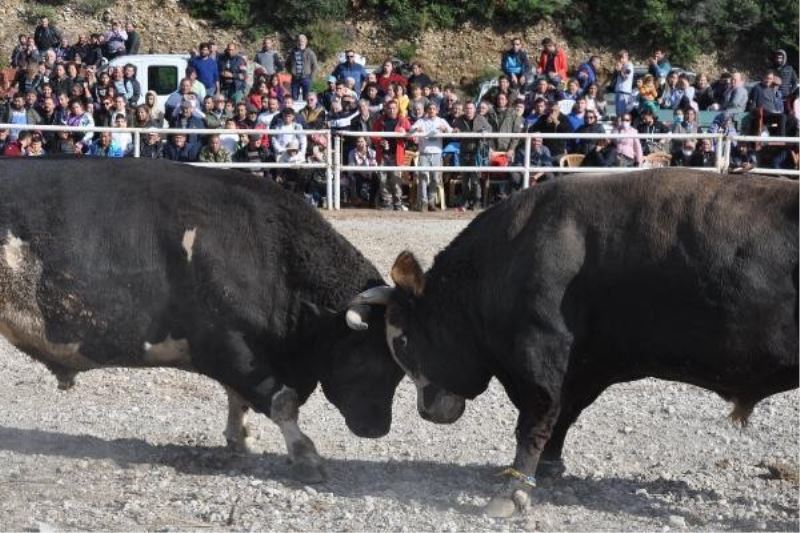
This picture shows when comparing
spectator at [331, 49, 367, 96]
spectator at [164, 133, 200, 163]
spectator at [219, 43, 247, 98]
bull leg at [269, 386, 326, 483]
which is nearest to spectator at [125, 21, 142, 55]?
spectator at [219, 43, 247, 98]

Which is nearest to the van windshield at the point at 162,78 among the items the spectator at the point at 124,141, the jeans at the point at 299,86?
the jeans at the point at 299,86

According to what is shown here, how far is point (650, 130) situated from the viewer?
20969 millimetres

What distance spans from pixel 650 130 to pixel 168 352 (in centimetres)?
1394

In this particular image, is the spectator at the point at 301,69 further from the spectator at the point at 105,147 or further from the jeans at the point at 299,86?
the spectator at the point at 105,147

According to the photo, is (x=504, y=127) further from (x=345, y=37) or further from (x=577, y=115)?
(x=345, y=37)

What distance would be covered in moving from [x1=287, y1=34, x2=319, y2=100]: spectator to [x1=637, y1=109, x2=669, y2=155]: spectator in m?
5.36

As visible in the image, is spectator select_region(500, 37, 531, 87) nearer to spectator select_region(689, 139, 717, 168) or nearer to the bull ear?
spectator select_region(689, 139, 717, 168)

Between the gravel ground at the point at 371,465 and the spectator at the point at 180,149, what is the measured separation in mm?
8178

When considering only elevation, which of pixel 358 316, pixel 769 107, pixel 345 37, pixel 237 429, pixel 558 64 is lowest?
pixel 237 429

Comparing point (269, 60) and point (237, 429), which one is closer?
point (237, 429)

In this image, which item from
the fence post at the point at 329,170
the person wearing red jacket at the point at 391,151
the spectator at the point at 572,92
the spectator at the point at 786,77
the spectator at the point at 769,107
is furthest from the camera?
the spectator at the point at 786,77

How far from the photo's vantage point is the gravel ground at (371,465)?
7.24 m

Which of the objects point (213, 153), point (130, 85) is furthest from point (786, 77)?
point (130, 85)

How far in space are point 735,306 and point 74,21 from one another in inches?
1118
